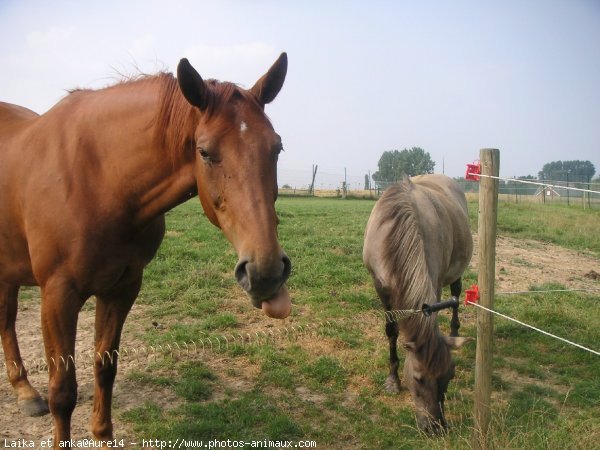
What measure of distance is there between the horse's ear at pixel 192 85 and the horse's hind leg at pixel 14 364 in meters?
2.76

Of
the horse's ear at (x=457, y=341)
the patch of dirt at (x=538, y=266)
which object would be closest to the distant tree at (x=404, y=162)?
the patch of dirt at (x=538, y=266)

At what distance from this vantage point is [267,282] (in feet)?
5.90

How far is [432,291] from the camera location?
356 cm

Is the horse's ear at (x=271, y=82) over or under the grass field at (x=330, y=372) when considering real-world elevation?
over

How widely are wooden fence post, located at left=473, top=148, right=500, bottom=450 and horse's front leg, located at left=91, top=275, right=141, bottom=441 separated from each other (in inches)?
91.3

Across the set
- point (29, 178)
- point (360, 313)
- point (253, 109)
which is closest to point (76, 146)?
point (29, 178)

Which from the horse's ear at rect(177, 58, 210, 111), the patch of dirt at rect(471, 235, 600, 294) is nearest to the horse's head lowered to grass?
the horse's ear at rect(177, 58, 210, 111)

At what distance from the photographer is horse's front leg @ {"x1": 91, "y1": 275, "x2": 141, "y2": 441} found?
9.93ft

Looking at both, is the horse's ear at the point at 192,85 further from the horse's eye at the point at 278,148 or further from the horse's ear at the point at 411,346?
the horse's ear at the point at 411,346

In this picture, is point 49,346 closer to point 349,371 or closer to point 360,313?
point 349,371

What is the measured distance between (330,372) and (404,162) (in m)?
50.8

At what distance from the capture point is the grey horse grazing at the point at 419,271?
128 inches

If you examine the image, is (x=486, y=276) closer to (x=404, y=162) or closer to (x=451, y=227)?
(x=451, y=227)

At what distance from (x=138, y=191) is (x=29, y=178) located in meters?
0.72
